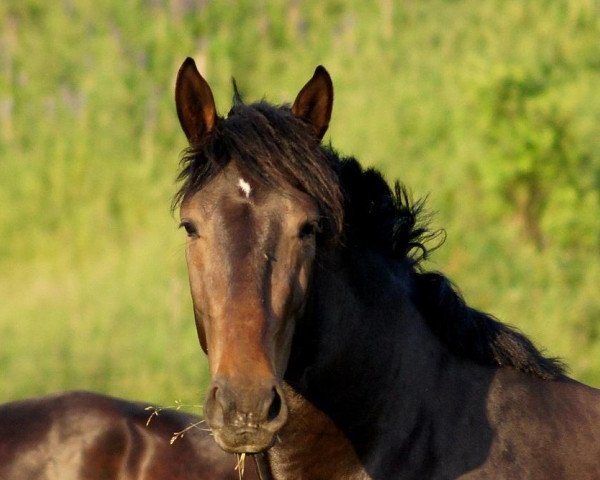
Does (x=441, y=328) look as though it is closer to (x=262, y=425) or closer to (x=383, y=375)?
(x=383, y=375)

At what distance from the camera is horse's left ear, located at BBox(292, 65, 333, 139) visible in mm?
4305

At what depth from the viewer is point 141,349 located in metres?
14.4

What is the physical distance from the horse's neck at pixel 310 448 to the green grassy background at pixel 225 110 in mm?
8846

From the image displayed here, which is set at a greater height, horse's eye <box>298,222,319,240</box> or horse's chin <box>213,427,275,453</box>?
horse's eye <box>298,222,319,240</box>

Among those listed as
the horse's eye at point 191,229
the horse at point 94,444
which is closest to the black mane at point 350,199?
the horse's eye at point 191,229

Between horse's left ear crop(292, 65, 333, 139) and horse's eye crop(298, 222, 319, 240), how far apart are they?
0.35m

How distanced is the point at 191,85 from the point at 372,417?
1.21 meters

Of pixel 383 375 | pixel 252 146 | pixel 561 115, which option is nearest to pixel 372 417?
pixel 383 375

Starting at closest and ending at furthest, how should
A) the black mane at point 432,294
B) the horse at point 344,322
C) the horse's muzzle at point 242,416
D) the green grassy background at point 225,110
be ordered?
the horse's muzzle at point 242,416
the horse at point 344,322
the black mane at point 432,294
the green grassy background at point 225,110

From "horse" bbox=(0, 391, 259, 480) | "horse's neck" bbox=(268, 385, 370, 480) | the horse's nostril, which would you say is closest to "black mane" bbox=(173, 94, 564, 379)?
"horse's neck" bbox=(268, 385, 370, 480)

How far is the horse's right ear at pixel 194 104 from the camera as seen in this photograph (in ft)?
14.0

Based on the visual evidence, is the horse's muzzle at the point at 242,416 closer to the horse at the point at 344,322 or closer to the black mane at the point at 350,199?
the horse at the point at 344,322

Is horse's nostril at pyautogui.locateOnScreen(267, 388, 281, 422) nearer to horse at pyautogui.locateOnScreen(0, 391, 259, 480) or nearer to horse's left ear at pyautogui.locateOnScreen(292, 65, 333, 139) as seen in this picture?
horse's left ear at pyautogui.locateOnScreen(292, 65, 333, 139)

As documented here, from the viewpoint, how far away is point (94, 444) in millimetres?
6352
